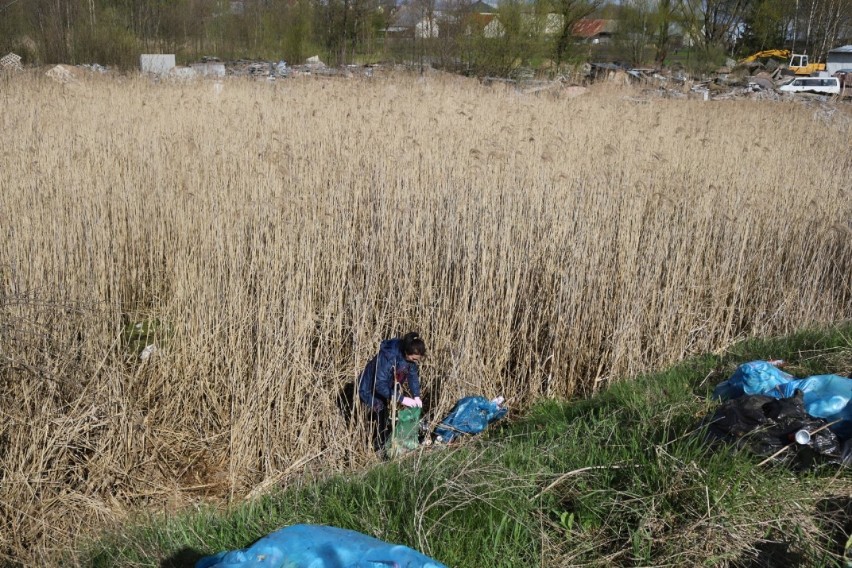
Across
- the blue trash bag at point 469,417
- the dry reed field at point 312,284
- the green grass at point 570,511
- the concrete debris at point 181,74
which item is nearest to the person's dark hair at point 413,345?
the dry reed field at point 312,284

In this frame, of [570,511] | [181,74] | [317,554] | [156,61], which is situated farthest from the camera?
[156,61]

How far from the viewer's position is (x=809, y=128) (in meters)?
10.8

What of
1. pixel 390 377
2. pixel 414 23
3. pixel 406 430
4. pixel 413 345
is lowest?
pixel 406 430

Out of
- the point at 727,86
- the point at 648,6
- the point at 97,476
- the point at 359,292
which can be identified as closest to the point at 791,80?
the point at 727,86

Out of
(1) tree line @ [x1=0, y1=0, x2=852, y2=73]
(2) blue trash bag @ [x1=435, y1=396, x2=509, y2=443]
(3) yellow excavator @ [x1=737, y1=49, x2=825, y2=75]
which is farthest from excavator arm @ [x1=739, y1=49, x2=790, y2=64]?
(2) blue trash bag @ [x1=435, y1=396, x2=509, y2=443]

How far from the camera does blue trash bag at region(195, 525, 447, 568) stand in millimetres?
2146

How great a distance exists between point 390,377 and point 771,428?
5.64ft

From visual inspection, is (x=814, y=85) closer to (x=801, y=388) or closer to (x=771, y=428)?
(x=801, y=388)

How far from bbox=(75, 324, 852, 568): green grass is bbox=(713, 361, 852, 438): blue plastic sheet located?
0.39m

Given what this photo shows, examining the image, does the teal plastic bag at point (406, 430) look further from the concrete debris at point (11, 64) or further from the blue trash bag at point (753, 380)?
the concrete debris at point (11, 64)

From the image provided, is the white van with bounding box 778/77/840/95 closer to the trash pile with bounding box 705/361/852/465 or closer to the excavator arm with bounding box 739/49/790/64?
the excavator arm with bounding box 739/49/790/64

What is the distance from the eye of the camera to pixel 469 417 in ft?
13.5

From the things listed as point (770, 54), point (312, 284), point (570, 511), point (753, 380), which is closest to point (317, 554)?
point (570, 511)

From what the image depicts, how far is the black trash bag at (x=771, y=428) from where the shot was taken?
9.87 ft
